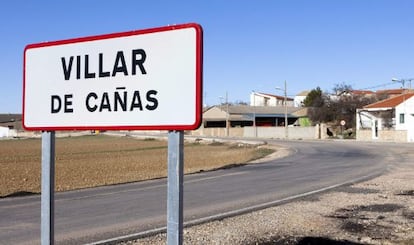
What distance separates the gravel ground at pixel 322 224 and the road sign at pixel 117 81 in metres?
5.19

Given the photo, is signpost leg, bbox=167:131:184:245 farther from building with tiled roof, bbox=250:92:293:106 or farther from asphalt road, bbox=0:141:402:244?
building with tiled roof, bbox=250:92:293:106

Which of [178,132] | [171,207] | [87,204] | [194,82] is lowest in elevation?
[87,204]

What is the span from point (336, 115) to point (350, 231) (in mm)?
79972

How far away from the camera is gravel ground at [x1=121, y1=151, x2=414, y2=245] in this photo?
8312 millimetres

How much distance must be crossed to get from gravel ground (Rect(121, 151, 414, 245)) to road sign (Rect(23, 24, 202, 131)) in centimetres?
519

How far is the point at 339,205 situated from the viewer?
1236 centimetres

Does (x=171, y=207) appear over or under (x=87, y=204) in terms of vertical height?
over

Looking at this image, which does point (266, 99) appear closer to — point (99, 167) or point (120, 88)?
point (99, 167)

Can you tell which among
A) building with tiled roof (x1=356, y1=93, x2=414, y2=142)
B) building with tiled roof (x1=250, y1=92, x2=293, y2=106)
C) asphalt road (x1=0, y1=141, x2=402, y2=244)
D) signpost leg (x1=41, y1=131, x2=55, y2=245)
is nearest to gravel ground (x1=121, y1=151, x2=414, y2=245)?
asphalt road (x1=0, y1=141, x2=402, y2=244)

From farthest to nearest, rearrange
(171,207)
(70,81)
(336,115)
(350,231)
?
(336,115) → (350,231) → (70,81) → (171,207)

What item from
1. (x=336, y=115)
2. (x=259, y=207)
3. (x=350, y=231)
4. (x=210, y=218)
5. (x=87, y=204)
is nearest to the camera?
(x=350, y=231)

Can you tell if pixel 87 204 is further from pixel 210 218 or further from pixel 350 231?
pixel 350 231

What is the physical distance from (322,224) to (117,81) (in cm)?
743

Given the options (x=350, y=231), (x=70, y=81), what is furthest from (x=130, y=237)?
(x=70, y=81)
